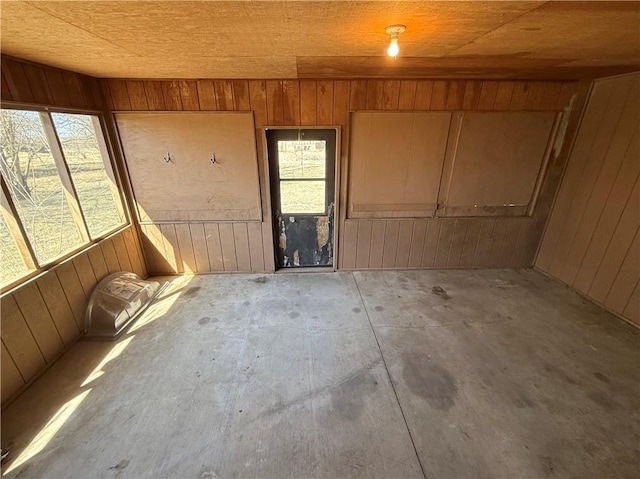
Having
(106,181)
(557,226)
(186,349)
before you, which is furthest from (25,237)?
(557,226)

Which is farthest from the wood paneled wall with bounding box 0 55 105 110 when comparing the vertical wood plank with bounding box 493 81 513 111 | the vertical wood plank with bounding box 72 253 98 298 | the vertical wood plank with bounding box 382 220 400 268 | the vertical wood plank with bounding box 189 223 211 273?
the vertical wood plank with bounding box 493 81 513 111

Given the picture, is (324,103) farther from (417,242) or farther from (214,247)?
(214,247)

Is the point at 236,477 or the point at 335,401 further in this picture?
the point at 335,401

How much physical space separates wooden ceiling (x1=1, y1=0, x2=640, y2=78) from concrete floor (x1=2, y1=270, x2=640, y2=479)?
86.7 inches

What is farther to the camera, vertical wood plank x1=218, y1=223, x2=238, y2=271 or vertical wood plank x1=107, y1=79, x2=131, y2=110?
vertical wood plank x1=218, y1=223, x2=238, y2=271

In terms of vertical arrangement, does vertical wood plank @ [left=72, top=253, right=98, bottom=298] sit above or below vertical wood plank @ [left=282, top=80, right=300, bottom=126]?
below

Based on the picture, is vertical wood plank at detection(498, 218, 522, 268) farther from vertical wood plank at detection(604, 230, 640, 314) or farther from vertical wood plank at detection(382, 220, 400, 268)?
vertical wood plank at detection(382, 220, 400, 268)

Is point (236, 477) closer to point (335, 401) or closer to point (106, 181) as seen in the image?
point (335, 401)

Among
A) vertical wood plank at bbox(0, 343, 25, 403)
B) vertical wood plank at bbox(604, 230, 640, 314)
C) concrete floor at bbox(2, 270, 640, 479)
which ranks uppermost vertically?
vertical wood plank at bbox(604, 230, 640, 314)

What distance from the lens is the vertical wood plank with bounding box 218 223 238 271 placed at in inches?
134

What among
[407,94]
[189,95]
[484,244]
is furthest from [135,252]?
[484,244]

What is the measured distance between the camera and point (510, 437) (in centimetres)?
169

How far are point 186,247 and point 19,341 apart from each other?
Answer: 1.69 meters

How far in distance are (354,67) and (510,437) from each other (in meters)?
2.85
